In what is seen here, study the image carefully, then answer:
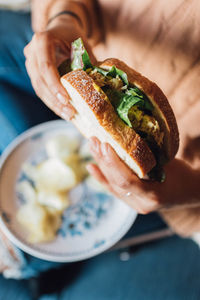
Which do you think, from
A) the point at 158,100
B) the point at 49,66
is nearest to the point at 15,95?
the point at 49,66

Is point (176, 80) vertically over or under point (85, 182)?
over

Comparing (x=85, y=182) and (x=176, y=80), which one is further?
(x=85, y=182)

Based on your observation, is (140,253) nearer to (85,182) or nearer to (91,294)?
(91,294)

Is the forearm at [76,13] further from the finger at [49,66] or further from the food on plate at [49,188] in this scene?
the food on plate at [49,188]

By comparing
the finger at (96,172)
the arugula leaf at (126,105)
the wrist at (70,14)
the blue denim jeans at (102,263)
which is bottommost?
the blue denim jeans at (102,263)

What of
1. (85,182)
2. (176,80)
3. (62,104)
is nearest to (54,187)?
(85,182)

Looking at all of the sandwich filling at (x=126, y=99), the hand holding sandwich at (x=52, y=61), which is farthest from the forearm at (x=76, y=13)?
the sandwich filling at (x=126, y=99)
